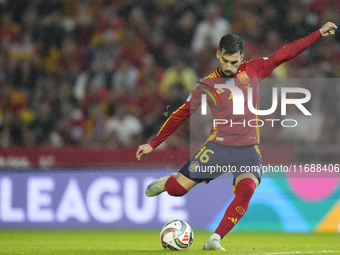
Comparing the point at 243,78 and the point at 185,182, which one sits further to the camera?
the point at 185,182

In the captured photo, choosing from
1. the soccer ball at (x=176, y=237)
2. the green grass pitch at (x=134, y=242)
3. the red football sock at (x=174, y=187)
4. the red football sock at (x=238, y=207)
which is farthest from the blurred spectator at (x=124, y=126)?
the red football sock at (x=238, y=207)

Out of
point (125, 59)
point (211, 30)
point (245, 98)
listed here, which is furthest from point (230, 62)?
point (125, 59)

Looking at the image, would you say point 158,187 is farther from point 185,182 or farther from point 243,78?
point 243,78

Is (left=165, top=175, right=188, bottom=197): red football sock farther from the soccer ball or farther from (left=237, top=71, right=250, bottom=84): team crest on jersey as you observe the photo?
(left=237, top=71, right=250, bottom=84): team crest on jersey

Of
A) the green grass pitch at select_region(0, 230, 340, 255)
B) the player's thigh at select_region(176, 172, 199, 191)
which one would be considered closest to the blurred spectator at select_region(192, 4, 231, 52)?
the green grass pitch at select_region(0, 230, 340, 255)

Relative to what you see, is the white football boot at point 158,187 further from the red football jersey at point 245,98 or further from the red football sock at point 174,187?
the red football jersey at point 245,98

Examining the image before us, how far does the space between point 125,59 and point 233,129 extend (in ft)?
16.1

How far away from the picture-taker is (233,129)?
499cm

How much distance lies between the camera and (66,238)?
6578 mm

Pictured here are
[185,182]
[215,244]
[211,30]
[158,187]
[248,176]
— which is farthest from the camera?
[211,30]

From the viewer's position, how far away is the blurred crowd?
8648 millimetres

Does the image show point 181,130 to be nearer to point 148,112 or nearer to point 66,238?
point 148,112

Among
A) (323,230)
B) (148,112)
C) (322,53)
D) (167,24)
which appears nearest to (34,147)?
(148,112)

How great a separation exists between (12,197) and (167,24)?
4270 millimetres
